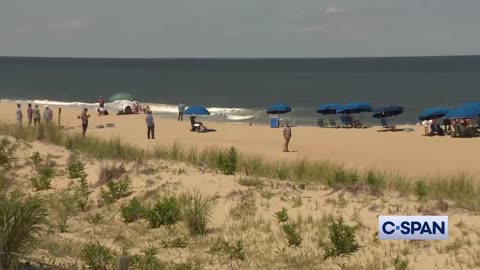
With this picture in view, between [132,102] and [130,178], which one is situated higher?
[132,102]

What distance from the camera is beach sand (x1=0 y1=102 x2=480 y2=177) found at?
21078 millimetres

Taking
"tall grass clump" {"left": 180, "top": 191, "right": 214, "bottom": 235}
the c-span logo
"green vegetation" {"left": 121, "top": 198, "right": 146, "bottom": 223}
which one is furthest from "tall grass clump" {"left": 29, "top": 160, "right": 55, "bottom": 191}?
the c-span logo

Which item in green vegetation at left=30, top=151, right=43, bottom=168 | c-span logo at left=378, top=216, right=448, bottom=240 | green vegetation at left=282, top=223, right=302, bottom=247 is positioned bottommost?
green vegetation at left=282, top=223, right=302, bottom=247

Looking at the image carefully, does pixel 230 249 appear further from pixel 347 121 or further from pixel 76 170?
pixel 347 121

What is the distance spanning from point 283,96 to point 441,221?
208 feet

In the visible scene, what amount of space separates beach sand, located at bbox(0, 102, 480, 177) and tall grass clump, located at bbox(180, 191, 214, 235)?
8310mm

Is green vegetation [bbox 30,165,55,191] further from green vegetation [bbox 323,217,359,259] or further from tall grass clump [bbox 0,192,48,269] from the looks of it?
green vegetation [bbox 323,217,359,259]

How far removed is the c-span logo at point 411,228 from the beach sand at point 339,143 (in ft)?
26.4

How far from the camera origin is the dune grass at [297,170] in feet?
37.7

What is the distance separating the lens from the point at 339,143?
27641mm

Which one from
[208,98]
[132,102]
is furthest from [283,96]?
[132,102]

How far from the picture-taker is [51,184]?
13.3 metres

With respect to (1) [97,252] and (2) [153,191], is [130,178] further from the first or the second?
(1) [97,252]

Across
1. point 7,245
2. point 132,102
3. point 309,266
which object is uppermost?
point 132,102
